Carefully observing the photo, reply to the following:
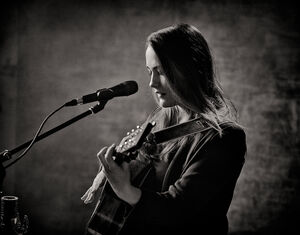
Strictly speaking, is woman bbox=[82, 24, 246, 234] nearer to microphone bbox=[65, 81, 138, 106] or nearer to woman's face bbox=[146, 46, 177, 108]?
woman's face bbox=[146, 46, 177, 108]

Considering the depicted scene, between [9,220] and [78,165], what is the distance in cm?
168

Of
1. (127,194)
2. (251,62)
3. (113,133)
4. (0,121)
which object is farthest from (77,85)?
(127,194)


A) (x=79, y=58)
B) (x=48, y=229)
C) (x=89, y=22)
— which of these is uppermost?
(x=89, y=22)

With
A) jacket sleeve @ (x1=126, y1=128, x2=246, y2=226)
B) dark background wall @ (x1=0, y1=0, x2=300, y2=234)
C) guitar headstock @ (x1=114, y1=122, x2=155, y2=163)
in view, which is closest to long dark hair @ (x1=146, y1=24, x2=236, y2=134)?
jacket sleeve @ (x1=126, y1=128, x2=246, y2=226)

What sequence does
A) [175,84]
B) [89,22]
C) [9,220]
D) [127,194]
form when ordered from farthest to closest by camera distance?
[89,22] → [9,220] → [175,84] → [127,194]

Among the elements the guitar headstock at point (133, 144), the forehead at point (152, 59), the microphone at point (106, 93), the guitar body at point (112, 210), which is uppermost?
the forehead at point (152, 59)

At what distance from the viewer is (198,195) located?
4.52 feet

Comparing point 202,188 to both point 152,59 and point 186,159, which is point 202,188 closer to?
point 186,159

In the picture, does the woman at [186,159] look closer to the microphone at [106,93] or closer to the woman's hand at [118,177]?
the woman's hand at [118,177]

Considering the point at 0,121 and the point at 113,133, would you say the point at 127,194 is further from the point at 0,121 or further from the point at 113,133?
the point at 0,121

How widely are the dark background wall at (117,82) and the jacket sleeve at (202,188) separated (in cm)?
169

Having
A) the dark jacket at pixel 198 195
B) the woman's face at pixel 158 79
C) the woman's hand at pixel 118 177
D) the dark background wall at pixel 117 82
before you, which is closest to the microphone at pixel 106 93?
the woman's face at pixel 158 79

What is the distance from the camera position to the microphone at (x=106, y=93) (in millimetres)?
1476

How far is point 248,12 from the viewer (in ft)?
9.99
